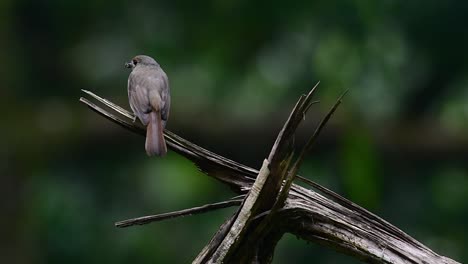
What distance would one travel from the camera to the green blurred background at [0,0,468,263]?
9891 mm

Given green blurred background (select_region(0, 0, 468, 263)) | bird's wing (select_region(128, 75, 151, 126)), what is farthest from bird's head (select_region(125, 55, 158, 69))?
green blurred background (select_region(0, 0, 468, 263))

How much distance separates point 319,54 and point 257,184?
15.6 feet

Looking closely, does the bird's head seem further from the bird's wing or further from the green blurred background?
the green blurred background

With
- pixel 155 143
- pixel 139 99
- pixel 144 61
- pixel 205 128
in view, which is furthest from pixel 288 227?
pixel 205 128

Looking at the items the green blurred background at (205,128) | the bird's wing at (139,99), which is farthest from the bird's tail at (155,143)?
the green blurred background at (205,128)

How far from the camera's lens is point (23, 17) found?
40.5 feet

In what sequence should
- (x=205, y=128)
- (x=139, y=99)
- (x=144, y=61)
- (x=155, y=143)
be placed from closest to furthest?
(x=155, y=143) < (x=139, y=99) < (x=144, y=61) < (x=205, y=128)

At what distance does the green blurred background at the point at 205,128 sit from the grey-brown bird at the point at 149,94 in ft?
9.28

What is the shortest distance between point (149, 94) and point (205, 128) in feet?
16.5

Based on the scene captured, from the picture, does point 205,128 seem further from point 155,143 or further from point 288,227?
point 288,227

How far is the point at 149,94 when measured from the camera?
576cm

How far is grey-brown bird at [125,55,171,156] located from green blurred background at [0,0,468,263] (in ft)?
9.28

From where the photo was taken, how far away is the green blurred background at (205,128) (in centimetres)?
989

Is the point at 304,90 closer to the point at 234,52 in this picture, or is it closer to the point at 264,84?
the point at 264,84
